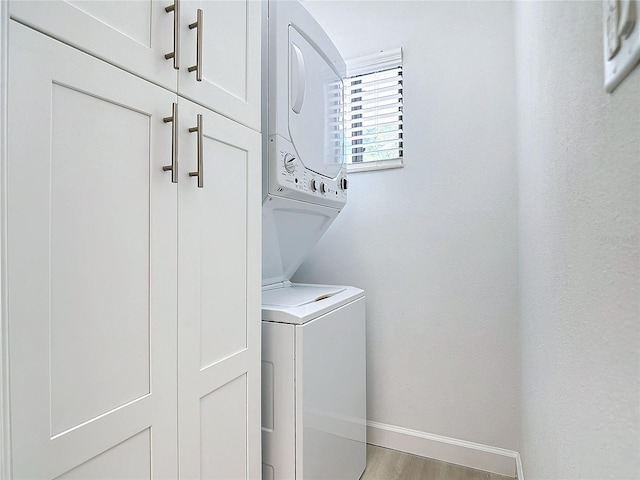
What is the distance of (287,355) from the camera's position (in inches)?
54.3

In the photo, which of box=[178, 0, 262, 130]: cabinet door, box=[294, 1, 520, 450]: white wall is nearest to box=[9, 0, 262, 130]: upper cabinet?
box=[178, 0, 262, 130]: cabinet door

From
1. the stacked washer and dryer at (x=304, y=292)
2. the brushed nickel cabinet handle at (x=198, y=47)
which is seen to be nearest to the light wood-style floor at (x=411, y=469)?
the stacked washer and dryer at (x=304, y=292)

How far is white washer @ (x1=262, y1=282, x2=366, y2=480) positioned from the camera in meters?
1.37

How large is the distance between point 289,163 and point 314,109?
0.37 m

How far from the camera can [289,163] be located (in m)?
1.50

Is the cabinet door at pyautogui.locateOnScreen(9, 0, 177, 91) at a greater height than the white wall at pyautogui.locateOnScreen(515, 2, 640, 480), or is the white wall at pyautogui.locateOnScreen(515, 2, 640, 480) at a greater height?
the cabinet door at pyautogui.locateOnScreen(9, 0, 177, 91)

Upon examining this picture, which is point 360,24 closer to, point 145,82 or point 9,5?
point 145,82

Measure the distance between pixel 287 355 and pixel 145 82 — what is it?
97 cm

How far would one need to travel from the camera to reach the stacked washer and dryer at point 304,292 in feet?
4.55

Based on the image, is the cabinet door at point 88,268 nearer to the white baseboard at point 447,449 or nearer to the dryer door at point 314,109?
the dryer door at point 314,109

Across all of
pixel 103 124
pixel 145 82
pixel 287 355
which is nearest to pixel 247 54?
pixel 145 82

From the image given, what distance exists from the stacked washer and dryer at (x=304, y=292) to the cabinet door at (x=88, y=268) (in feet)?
1.66

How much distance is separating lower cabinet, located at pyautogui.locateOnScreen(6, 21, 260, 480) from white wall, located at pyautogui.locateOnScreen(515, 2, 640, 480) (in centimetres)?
84

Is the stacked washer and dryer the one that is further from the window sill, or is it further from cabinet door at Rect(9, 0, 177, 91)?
cabinet door at Rect(9, 0, 177, 91)
